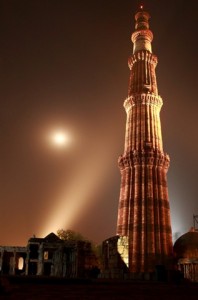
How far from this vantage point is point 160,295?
11391 millimetres

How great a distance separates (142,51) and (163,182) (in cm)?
2039


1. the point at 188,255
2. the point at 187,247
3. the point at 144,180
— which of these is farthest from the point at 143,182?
the point at 188,255

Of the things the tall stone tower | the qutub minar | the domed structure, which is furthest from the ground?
the domed structure

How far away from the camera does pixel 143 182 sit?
4156 cm

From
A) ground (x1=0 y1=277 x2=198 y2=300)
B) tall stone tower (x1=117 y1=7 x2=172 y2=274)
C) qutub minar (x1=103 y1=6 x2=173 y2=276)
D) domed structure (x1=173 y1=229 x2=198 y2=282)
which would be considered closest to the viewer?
Answer: ground (x1=0 y1=277 x2=198 y2=300)

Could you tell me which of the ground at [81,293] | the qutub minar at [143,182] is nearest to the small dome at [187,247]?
the qutub minar at [143,182]

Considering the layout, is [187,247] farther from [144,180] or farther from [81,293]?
[81,293]

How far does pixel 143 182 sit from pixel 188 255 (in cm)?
966

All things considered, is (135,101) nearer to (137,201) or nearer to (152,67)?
(152,67)

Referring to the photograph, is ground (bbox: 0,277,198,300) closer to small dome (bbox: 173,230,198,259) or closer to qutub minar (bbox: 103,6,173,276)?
qutub minar (bbox: 103,6,173,276)

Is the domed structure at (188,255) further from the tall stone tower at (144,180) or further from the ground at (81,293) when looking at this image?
the ground at (81,293)

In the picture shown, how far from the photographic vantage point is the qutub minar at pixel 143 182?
125ft

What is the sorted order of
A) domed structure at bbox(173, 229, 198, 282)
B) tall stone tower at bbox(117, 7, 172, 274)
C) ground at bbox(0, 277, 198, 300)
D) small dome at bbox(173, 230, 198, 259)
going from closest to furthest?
ground at bbox(0, 277, 198, 300), domed structure at bbox(173, 229, 198, 282), small dome at bbox(173, 230, 198, 259), tall stone tower at bbox(117, 7, 172, 274)

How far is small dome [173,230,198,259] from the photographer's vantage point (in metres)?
37.4
